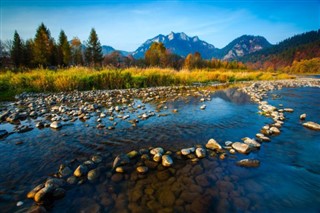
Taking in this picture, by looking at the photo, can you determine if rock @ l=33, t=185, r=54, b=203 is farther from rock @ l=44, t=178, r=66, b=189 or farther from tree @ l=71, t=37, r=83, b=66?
tree @ l=71, t=37, r=83, b=66

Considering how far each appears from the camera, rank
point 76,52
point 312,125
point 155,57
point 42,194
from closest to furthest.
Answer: point 42,194
point 312,125
point 155,57
point 76,52

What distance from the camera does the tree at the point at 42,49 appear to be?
39.9 m

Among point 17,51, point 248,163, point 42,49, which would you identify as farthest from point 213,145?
point 17,51

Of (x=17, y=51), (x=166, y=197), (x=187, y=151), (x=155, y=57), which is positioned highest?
(x=17, y=51)

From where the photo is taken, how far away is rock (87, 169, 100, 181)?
262 centimetres

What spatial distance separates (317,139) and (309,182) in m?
2.07

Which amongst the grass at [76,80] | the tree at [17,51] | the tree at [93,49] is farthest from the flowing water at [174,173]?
the tree at [93,49]

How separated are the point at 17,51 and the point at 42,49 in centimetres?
549

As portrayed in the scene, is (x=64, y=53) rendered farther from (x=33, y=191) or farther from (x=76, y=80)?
(x=33, y=191)

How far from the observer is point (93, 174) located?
2.68m

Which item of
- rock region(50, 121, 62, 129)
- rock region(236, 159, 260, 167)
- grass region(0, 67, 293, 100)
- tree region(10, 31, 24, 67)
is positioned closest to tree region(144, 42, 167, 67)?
tree region(10, 31, 24, 67)

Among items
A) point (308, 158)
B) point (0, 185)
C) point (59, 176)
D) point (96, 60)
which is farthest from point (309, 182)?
point (96, 60)

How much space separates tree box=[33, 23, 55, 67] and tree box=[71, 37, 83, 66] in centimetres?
605

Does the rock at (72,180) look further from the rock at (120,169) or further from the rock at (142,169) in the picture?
the rock at (142,169)
